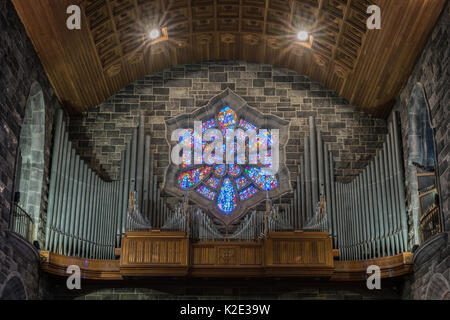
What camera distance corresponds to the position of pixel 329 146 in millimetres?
23484

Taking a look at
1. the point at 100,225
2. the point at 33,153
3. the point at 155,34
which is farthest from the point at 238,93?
the point at 33,153

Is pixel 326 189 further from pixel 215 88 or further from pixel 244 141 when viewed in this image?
pixel 215 88

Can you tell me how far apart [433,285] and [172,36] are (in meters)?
11.2

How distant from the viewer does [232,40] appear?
24312 millimetres

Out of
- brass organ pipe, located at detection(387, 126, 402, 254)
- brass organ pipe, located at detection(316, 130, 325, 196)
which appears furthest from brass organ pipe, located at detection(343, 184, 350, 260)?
brass organ pipe, located at detection(387, 126, 402, 254)

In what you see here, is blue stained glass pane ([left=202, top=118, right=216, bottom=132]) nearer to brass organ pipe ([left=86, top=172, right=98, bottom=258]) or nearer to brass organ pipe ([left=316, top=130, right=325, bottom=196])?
brass organ pipe ([left=316, top=130, right=325, bottom=196])

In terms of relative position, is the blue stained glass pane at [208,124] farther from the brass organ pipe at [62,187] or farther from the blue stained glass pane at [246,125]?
the brass organ pipe at [62,187]

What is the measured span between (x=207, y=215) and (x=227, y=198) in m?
1.04

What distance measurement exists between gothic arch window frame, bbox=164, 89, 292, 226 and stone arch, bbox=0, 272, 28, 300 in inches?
244

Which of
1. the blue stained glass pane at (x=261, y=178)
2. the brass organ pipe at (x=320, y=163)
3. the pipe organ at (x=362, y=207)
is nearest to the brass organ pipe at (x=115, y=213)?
the blue stained glass pane at (x=261, y=178)

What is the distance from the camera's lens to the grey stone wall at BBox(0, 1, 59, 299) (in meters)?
16.7
